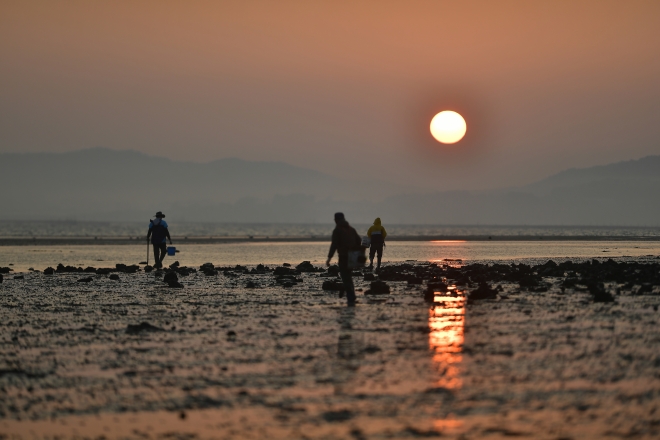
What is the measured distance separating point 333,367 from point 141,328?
17.2 ft

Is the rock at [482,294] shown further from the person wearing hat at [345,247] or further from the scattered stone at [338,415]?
the scattered stone at [338,415]

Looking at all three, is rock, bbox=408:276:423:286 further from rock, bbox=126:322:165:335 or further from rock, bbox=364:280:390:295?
rock, bbox=126:322:165:335

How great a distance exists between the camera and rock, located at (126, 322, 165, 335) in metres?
14.6

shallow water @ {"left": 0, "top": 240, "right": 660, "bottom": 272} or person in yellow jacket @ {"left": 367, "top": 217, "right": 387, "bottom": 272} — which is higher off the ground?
person in yellow jacket @ {"left": 367, "top": 217, "right": 387, "bottom": 272}

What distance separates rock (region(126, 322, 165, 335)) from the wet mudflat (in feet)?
0.22

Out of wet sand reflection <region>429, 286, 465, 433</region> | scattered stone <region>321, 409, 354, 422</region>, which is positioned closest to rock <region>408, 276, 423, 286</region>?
wet sand reflection <region>429, 286, 465, 433</region>

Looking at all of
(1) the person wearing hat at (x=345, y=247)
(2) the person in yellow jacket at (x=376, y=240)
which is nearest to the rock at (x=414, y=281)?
(2) the person in yellow jacket at (x=376, y=240)

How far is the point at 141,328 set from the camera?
15.0 m

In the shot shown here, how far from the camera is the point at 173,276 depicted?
26062mm

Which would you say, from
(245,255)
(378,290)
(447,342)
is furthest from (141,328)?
(245,255)

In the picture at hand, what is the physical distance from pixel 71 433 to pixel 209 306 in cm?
1132

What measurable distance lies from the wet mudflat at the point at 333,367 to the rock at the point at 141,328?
7 centimetres

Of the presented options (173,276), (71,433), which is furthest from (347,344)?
(173,276)

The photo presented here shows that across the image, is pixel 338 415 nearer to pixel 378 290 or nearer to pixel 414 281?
pixel 378 290
